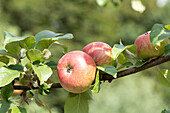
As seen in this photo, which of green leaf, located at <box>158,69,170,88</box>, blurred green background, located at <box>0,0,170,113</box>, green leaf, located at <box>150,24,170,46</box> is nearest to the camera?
green leaf, located at <box>150,24,170,46</box>

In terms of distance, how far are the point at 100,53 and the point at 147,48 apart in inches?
4.7

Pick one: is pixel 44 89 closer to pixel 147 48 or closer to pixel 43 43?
pixel 43 43

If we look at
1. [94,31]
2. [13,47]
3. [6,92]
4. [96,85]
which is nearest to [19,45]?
[13,47]

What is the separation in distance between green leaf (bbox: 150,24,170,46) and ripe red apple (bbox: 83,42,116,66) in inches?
4.7

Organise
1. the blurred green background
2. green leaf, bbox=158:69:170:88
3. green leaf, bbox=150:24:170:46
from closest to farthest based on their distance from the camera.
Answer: green leaf, bbox=150:24:170:46 → green leaf, bbox=158:69:170:88 → the blurred green background

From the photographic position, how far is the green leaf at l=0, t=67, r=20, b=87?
1.61ft

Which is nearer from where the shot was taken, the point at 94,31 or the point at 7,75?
the point at 7,75

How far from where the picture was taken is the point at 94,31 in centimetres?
855

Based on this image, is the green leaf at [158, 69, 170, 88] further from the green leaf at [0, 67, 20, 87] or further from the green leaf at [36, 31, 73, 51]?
the green leaf at [0, 67, 20, 87]

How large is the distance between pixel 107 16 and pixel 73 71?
9.02 m

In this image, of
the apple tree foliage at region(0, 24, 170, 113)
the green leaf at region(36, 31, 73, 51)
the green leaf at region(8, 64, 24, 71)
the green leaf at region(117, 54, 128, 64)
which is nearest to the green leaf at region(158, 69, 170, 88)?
the apple tree foliage at region(0, 24, 170, 113)

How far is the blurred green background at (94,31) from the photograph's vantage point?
488 centimetres

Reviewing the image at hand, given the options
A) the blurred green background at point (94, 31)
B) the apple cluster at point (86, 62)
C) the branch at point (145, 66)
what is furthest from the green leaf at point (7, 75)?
the blurred green background at point (94, 31)

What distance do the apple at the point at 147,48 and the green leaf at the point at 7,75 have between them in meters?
0.31
